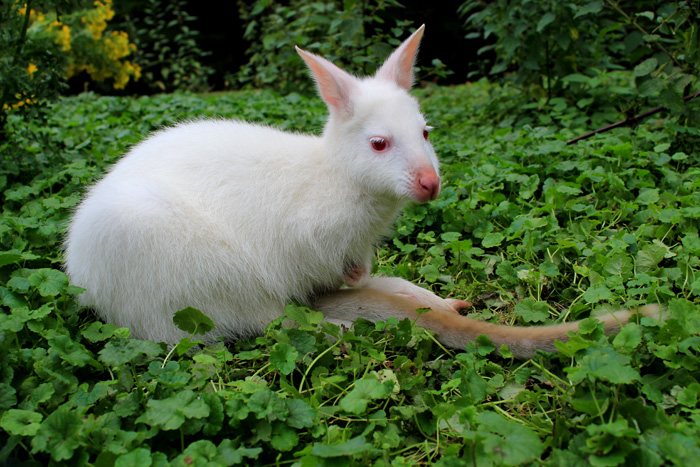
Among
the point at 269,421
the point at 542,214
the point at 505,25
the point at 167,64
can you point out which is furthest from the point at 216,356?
the point at 167,64

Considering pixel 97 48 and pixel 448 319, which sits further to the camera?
pixel 97 48

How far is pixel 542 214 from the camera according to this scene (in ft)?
11.3

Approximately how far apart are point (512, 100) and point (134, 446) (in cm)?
550

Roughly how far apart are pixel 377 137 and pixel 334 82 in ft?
1.21

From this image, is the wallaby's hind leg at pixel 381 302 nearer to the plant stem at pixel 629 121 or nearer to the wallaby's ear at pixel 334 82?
the wallaby's ear at pixel 334 82

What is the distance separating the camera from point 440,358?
7.77ft

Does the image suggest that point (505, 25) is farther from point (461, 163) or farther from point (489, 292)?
point (489, 292)

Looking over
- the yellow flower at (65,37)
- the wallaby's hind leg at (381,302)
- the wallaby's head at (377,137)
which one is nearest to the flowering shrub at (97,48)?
the yellow flower at (65,37)

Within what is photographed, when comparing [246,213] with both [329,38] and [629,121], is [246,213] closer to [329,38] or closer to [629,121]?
[629,121]

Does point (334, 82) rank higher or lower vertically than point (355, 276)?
higher

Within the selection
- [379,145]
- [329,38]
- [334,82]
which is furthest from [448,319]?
[329,38]

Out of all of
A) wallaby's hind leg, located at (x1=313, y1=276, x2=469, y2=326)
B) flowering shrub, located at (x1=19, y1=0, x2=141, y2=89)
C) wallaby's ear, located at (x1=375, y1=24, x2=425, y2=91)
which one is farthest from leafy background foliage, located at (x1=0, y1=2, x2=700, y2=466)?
flowering shrub, located at (x1=19, y1=0, x2=141, y2=89)

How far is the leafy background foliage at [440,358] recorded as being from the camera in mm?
1694

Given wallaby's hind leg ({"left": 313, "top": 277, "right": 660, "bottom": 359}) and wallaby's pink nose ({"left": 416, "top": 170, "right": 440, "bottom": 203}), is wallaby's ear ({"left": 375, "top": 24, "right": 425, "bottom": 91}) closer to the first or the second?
wallaby's pink nose ({"left": 416, "top": 170, "right": 440, "bottom": 203})
